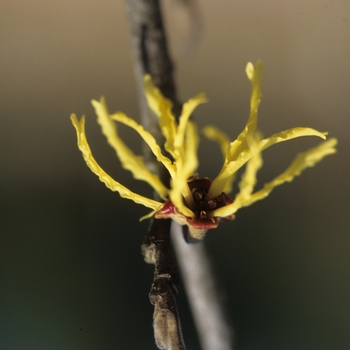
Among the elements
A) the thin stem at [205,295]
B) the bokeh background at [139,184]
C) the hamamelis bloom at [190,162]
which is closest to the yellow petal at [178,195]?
the hamamelis bloom at [190,162]

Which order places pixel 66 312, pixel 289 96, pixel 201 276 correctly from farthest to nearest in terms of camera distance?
pixel 289 96, pixel 66 312, pixel 201 276

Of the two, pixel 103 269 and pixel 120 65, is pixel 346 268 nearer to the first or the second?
pixel 103 269

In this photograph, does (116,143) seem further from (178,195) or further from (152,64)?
(152,64)

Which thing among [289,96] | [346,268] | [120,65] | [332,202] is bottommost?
[346,268]

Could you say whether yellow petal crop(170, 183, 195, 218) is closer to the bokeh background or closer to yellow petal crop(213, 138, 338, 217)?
yellow petal crop(213, 138, 338, 217)

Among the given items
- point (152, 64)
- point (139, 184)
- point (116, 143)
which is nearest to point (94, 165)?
point (116, 143)

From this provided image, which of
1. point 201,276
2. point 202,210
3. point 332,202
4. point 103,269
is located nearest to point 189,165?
point 202,210
